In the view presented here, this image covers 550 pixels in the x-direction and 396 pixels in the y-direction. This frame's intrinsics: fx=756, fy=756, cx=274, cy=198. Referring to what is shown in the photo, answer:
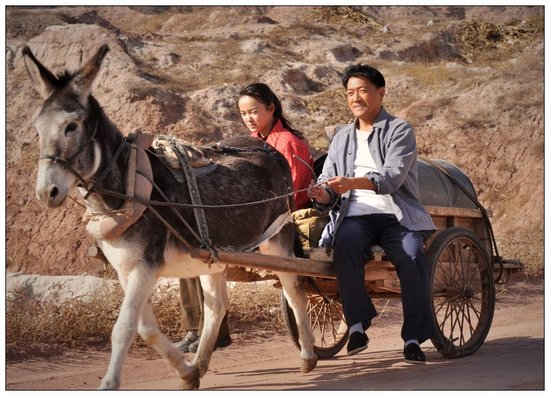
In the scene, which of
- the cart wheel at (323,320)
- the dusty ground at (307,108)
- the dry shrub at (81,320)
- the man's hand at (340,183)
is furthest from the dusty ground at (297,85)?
the man's hand at (340,183)

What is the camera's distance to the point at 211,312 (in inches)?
217

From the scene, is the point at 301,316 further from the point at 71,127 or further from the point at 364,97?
the point at 71,127

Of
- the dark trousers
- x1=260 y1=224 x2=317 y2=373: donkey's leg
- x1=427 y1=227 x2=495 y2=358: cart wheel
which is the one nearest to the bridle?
x1=260 y1=224 x2=317 y2=373: donkey's leg

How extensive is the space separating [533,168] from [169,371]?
36.7ft

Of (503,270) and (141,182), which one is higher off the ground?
(141,182)

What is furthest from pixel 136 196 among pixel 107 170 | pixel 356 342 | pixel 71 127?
pixel 356 342

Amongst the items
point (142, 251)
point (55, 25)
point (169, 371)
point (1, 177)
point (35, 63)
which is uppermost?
point (55, 25)

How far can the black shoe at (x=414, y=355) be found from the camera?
501 centimetres

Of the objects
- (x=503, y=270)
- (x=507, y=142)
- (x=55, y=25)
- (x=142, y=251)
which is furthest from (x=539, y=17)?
(x=142, y=251)

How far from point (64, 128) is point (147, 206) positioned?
67 centimetres

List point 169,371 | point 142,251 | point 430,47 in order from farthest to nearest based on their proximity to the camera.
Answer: point 430,47, point 169,371, point 142,251

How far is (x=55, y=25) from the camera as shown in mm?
16422

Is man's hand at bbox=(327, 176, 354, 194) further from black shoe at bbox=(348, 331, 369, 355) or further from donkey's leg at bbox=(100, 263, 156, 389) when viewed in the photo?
donkey's leg at bbox=(100, 263, 156, 389)

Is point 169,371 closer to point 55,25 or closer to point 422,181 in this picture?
point 422,181
